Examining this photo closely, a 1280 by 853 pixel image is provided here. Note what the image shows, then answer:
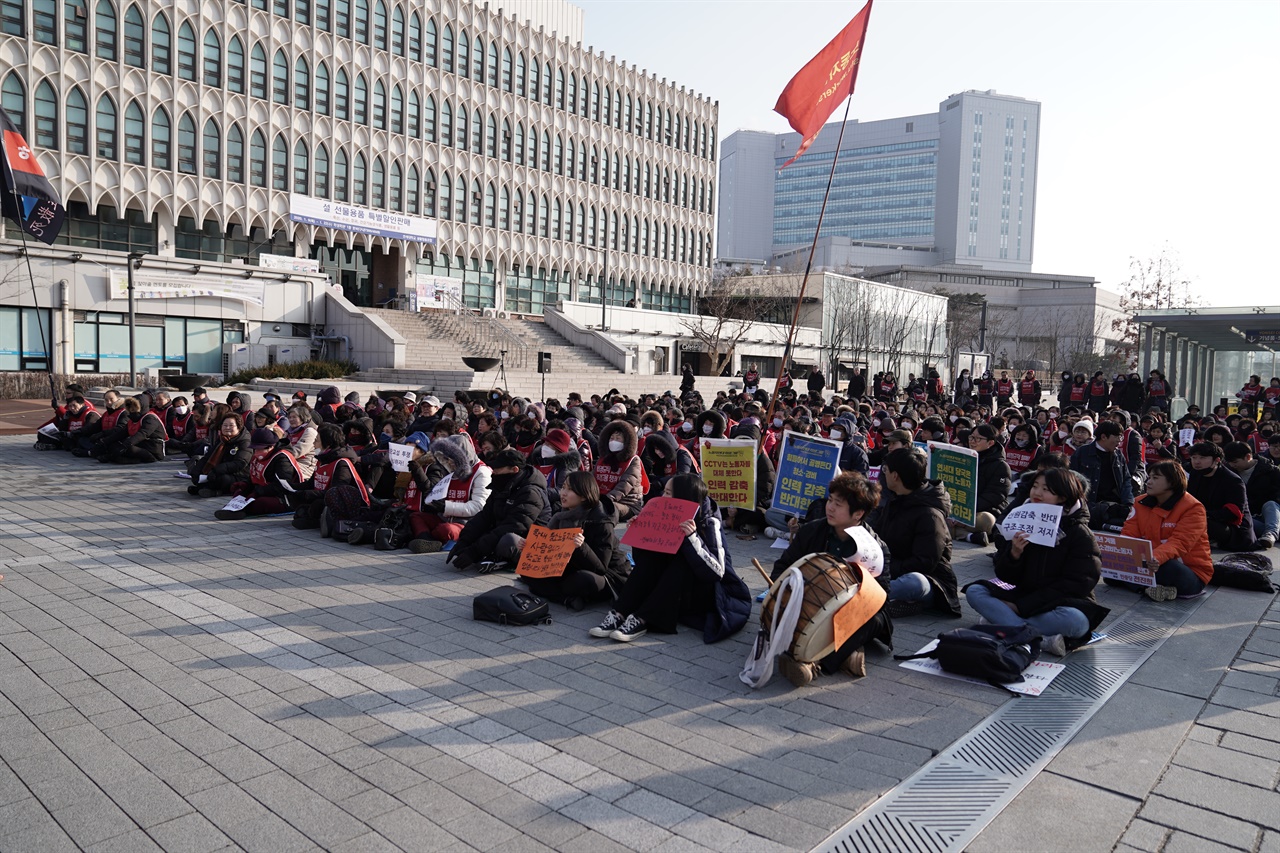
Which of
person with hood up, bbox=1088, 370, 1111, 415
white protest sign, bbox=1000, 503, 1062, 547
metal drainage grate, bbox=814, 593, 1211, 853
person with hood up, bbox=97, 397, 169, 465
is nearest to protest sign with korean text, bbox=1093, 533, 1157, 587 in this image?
metal drainage grate, bbox=814, 593, 1211, 853

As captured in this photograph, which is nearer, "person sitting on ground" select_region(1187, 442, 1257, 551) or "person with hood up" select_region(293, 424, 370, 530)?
"person sitting on ground" select_region(1187, 442, 1257, 551)

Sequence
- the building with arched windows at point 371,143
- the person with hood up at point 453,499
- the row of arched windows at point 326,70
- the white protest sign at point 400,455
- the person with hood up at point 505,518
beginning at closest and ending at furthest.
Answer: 1. the person with hood up at point 505,518
2. the person with hood up at point 453,499
3. the white protest sign at point 400,455
4. the row of arched windows at point 326,70
5. the building with arched windows at point 371,143

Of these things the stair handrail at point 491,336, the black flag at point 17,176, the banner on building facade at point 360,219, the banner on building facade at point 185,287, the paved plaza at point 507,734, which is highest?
the banner on building facade at point 360,219

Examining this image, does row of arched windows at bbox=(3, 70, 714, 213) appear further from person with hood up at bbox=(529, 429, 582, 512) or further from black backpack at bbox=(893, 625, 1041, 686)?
black backpack at bbox=(893, 625, 1041, 686)

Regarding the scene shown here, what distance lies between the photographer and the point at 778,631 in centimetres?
572

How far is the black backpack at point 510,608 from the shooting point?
7164 mm

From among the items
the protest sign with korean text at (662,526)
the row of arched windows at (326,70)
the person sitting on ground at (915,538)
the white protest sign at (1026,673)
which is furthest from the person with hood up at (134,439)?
the row of arched windows at (326,70)

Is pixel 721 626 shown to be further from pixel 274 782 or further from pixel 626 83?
pixel 626 83

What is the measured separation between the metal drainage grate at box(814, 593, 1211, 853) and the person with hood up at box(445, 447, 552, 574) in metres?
4.91

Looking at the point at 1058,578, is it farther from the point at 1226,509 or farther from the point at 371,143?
the point at 371,143

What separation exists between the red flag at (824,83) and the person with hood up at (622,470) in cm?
419

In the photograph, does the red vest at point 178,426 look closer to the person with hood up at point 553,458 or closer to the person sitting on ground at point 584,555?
the person with hood up at point 553,458

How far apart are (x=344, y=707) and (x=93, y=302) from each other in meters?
37.4

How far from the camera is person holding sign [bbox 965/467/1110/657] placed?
6496 millimetres
